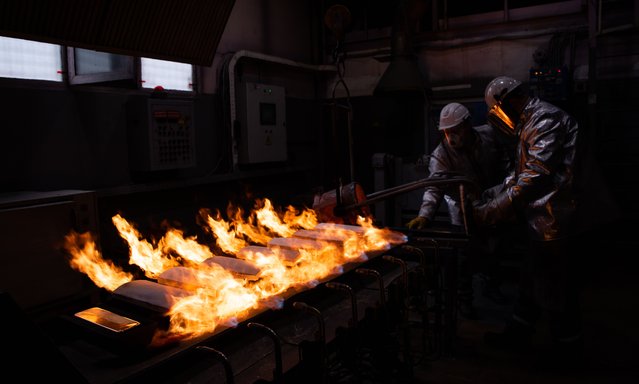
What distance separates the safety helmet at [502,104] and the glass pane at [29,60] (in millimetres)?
3014

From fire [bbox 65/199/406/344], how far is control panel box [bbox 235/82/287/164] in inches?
71.2

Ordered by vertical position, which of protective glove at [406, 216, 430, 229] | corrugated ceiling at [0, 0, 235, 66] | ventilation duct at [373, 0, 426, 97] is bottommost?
protective glove at [406, 216, 430, 229]

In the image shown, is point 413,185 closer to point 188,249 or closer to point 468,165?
point 188,249

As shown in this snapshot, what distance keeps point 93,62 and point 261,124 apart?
5.80 feet

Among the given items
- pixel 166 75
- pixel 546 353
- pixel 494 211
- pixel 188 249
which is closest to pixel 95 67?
pixel 166 75

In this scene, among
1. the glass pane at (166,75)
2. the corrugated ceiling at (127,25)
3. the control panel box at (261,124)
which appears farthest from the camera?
the control panel box at (261,124)

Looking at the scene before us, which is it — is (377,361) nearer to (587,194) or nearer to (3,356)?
(3,356)

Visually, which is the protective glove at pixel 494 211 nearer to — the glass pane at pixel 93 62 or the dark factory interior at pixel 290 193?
the dark factory interior at pixel 290 193

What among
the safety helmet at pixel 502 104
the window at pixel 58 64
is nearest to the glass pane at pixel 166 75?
the window at pixel 58 64

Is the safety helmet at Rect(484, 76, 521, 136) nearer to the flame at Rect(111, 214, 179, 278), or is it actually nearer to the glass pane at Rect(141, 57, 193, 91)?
the flame at Rect(111, 214, 179, 278)

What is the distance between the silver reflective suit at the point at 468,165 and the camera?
3.81 m

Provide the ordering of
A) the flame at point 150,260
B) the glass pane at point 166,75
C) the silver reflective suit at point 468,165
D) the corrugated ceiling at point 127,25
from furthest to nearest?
the glass pane at point 166,75 < the silver reflective suit at point 468,165 < the flame at point 150,260 < the corrugated ceiling at point 127,25

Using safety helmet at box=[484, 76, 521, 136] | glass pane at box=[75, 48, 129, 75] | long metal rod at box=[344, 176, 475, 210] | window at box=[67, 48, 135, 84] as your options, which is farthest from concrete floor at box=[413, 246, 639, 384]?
glass pane at box=[75, 48, 129, 75]

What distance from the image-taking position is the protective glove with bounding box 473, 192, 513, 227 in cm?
291
